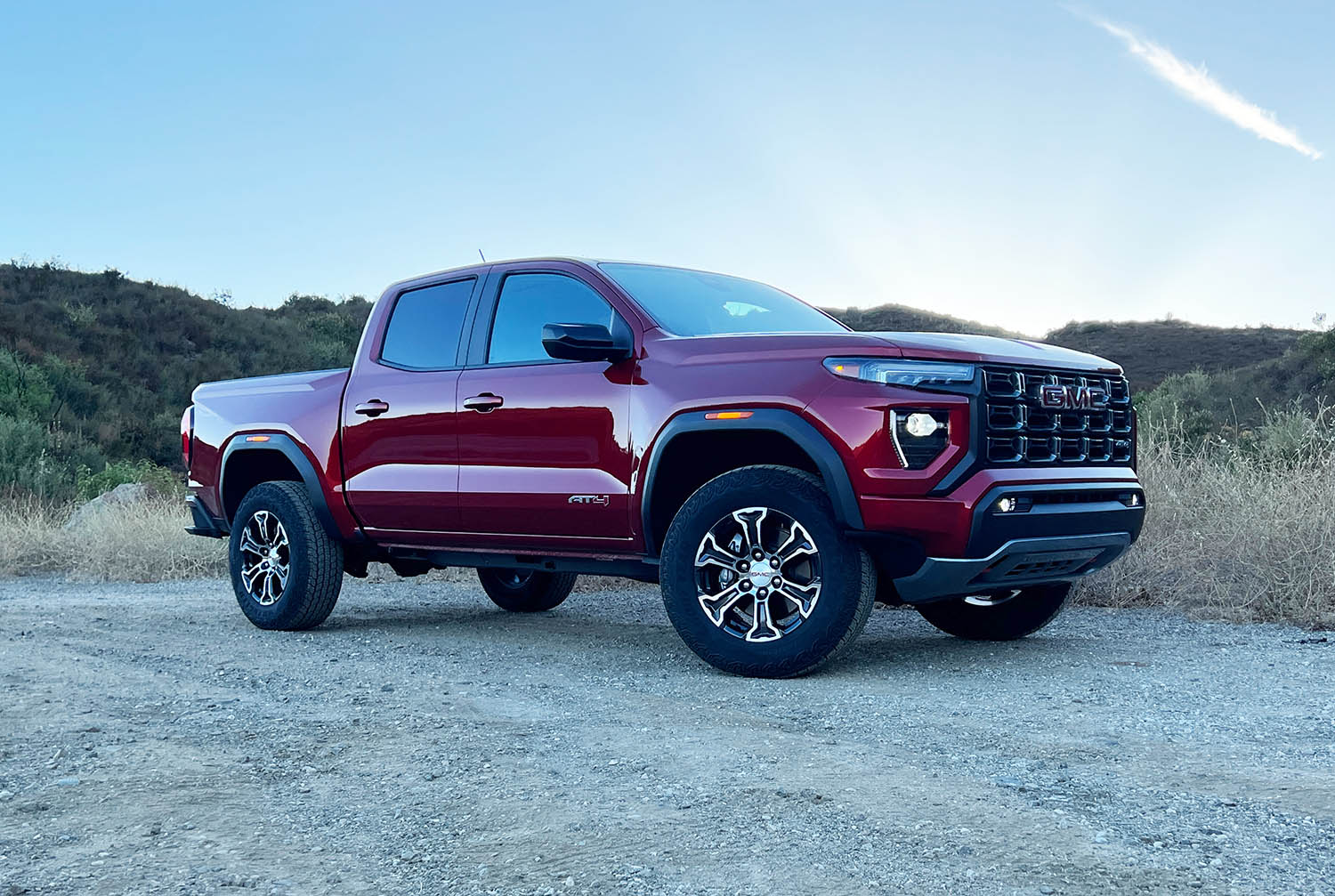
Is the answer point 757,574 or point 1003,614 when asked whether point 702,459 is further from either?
point 1003,614

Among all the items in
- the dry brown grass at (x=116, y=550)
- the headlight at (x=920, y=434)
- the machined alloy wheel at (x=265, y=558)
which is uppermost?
the headlight at (x=920, y=434)

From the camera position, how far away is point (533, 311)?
6.59 metres

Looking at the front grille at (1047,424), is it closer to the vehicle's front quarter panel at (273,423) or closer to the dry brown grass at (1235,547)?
the dry brown grass at (1235,547)

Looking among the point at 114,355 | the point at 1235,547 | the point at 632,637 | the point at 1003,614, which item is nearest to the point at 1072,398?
the point at 1003,614

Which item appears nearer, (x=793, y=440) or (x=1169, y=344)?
(x=793, y=440)

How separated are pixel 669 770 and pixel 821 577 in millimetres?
1578

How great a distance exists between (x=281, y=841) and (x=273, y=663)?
312 centimetres

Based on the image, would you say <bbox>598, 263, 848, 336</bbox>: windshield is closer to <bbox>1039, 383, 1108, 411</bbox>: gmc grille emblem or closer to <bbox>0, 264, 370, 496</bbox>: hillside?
<bbox>1039, 383, 1108, 411</bbox>: gmc grille emblem

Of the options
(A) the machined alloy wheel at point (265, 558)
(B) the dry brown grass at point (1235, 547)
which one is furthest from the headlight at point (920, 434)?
(A) the machined alloy wheel at point (265, 558)

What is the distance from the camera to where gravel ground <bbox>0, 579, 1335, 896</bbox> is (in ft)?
9.83

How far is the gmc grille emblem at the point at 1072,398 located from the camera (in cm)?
543

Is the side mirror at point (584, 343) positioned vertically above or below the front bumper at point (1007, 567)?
above

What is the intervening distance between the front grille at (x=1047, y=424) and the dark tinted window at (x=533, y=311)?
6.54 feet

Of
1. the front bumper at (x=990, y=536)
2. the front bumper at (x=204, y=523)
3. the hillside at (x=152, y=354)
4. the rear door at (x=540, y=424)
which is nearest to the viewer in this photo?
the front bumper at (x=990, y=536)
